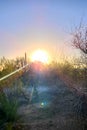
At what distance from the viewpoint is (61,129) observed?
7.72 meters

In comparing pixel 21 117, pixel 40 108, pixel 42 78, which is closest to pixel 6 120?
pixel 21 117

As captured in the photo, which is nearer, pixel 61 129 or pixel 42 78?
pixel 61 129

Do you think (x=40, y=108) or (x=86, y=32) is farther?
(x=86, y=32)

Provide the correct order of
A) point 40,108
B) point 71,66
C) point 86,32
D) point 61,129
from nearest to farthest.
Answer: point 61,129 < point 40,108 < point 86,32 < point 71,66

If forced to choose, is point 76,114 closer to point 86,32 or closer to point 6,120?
point 6,120

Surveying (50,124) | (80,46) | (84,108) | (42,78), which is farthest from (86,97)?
(42,78)

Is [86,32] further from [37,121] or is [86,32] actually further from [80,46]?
[37,121]

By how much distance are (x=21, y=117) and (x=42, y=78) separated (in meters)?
7.60

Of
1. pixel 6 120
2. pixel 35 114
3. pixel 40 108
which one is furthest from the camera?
pixel 40 108

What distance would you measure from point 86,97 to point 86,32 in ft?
9.03

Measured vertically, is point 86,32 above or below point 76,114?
above

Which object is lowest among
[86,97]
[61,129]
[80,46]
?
[61,129]

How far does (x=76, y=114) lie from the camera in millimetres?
8391

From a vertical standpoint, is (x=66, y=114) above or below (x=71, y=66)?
below
